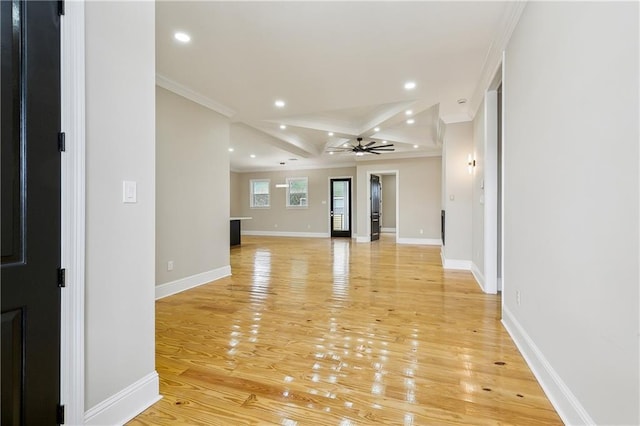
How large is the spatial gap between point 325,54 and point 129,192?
7.74ft

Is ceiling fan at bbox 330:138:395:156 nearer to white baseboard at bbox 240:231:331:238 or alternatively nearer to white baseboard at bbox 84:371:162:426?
white baseboard at bbox 240:231:331:238

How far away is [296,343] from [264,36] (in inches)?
105

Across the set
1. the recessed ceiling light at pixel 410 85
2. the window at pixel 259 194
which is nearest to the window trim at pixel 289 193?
the window at pixel 259 194

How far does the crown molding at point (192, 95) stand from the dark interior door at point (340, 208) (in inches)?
259

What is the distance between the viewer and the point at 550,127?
5.72 ft

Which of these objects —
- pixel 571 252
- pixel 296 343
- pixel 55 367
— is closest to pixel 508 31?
A: pixel 571 252

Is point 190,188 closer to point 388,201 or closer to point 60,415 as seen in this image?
point 60,415

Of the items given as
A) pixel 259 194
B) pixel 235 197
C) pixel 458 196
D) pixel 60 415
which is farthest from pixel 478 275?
pixel 235 197

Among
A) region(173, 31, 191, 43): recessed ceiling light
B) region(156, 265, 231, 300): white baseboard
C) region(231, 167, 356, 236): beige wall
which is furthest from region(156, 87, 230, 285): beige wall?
region(231, 167, 356, 236): beige wall

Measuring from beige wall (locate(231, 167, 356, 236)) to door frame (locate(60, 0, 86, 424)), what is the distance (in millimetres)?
9753

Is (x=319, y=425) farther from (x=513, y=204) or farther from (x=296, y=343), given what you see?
(x=513, y=204)

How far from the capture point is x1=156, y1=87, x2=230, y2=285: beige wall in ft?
11.9

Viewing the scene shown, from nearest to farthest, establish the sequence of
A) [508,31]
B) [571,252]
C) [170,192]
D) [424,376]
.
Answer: [571,252] → [424,376] → [508,31] → [170,192]

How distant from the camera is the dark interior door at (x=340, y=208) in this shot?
11000 millimetres
